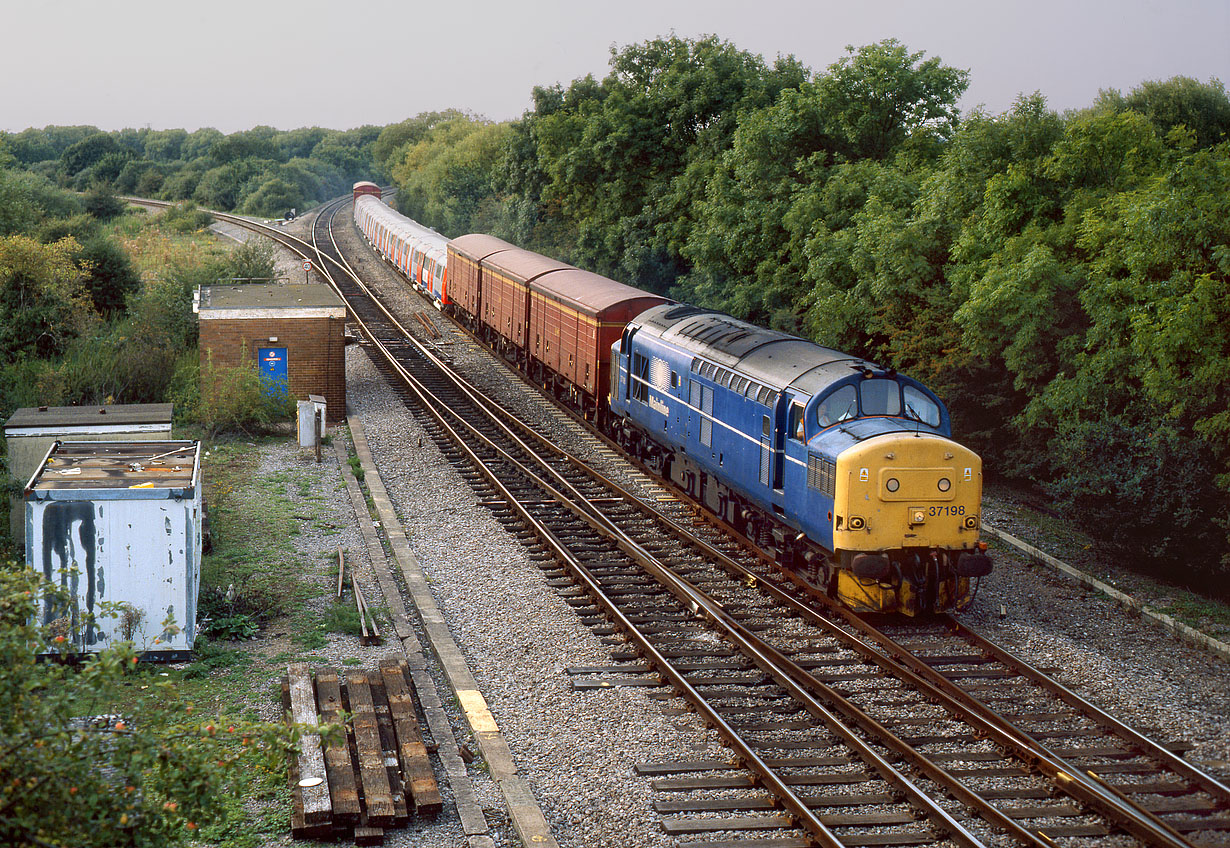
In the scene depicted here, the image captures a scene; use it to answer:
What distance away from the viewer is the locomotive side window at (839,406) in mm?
13391

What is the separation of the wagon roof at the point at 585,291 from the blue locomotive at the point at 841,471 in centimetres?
625

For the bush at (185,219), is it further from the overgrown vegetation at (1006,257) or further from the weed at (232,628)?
the weed at (232,628)

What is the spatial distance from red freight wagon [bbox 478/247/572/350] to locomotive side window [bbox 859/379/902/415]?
16309 millimetres

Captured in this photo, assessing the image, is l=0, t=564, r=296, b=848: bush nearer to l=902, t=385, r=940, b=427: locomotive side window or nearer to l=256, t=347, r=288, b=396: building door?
l=902, t=385, r=940, b=427: locomotive side window

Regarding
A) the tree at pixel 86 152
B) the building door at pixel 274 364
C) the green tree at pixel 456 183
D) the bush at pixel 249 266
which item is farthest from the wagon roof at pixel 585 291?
the tree at pixel 86 152

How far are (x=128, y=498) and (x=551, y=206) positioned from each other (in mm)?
40359

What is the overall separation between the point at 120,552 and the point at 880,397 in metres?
8.72

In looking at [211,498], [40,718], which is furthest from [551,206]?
[40,718]

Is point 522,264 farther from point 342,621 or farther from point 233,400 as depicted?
point 342,621

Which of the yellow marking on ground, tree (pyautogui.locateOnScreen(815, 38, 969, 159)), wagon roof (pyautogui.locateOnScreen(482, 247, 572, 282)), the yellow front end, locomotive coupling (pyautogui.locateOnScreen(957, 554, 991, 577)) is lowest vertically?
Result: the yellow marking on ground

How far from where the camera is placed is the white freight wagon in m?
10.7

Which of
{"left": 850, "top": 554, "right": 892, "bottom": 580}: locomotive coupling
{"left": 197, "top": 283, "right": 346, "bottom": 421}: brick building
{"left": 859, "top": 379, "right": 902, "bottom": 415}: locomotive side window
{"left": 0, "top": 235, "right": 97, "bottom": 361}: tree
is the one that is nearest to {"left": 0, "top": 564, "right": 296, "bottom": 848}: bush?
{"left": 850, "top": 554, "right": 892, "bottom": 580}: locomotive coupling

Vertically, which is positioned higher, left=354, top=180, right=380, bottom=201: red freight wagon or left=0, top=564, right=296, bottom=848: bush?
left=354, top=180, right=380, bottom=201: red freight wagon

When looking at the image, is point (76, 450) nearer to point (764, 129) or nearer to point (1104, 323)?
point (1104, 323)
